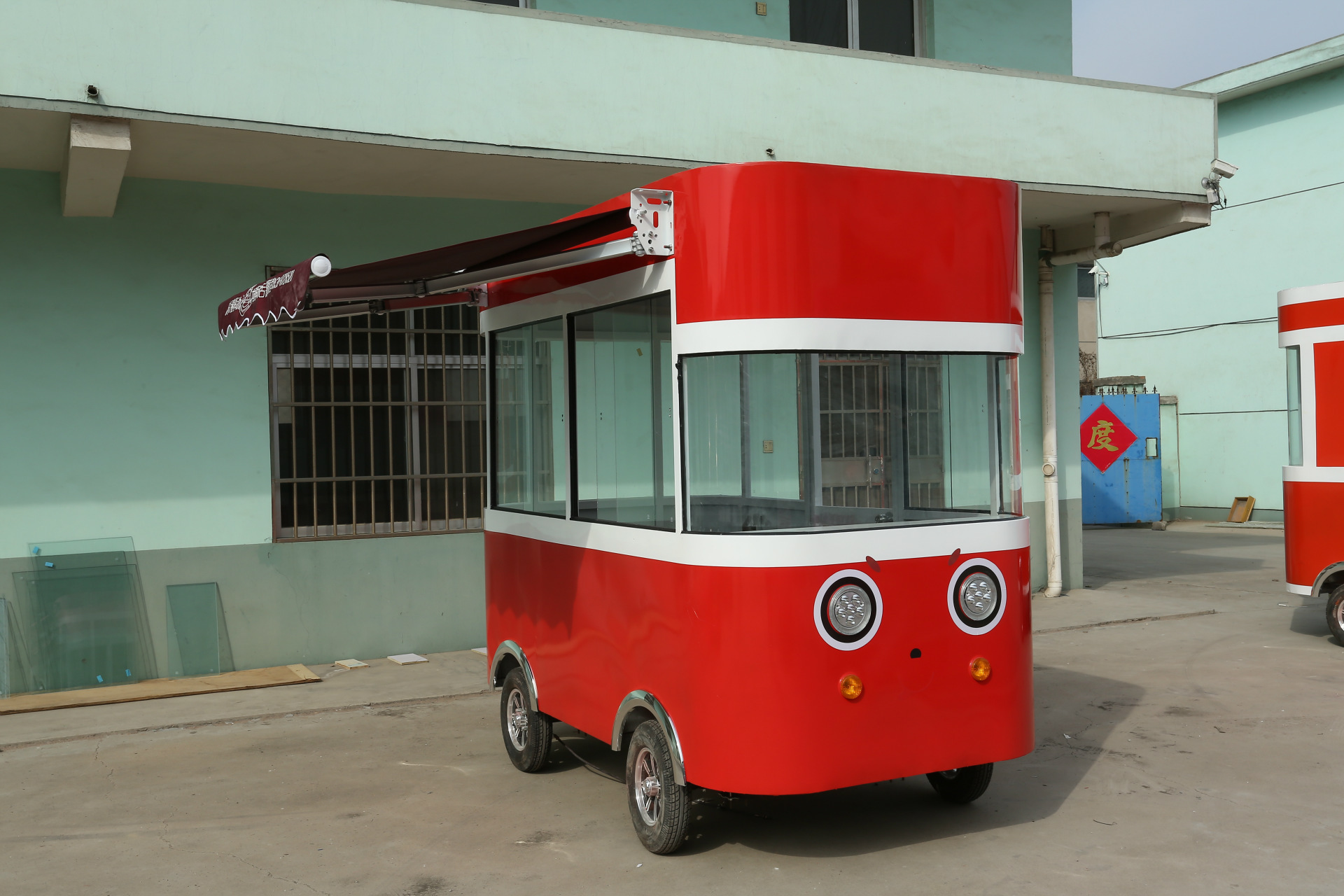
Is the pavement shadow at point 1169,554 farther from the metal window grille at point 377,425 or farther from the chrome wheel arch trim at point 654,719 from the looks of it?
the chrome wheel arch trim at point 654,719

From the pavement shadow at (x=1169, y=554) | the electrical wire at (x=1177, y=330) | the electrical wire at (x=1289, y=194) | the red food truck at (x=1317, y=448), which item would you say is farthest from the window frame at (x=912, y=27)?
the electrical wire at (x=1177, y=330)

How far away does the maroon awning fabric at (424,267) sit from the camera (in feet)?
16.2

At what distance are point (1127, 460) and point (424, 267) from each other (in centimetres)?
1805

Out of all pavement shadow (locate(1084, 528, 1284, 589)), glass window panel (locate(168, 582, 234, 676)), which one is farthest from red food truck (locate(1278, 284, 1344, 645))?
glass window panel (locate(168, 582, 234, 676))

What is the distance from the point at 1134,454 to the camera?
68.1 ft

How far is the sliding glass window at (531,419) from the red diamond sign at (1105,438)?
55.1 ft

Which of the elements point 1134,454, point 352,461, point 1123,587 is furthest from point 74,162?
point 1134,454

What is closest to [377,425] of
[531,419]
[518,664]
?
[531,419]

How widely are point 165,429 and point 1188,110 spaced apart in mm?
9682

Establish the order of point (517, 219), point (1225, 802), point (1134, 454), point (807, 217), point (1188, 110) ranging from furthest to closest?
1. point (1134, 454)
2. point (1188, 110)
3. point (517, 219)
4. point (1225, 802)
5. point (807, 217)

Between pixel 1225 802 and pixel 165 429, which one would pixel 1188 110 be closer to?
pixel 1225 802

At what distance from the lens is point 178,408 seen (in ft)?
28.5

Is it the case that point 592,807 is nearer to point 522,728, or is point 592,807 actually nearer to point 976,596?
point 522,728

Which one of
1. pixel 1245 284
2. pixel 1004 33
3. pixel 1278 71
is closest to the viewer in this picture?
pixel 1004 33
